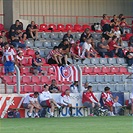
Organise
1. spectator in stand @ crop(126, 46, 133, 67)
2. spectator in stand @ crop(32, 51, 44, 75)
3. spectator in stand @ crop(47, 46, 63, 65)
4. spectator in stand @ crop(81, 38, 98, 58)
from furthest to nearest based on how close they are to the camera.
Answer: spectator in stand @ crop(126, 46, 133, 67)
spectator in stand @ crop(81, 38, 98, 58)
spectator in stand @ crop(47, 46, 63, 65)
spectator in stand @ crop(32, 51, 44, 75)

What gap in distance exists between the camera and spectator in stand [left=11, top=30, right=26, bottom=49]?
2481 cm

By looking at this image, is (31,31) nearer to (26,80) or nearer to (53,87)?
(26,80)

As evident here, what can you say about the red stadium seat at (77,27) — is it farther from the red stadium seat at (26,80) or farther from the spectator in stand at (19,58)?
the red stadium seat at (26,80)

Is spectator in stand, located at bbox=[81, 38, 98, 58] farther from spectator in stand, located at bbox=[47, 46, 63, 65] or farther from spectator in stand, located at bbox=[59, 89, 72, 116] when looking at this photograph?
spectator in stand, located at bbox=[59, 89, 72, 116]

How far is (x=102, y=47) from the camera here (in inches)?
1025

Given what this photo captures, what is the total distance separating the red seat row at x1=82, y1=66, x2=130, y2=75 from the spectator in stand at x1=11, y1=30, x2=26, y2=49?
2548 mm

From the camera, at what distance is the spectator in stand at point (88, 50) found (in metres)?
25.5

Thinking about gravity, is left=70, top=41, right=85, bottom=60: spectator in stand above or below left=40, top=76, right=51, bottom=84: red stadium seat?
above

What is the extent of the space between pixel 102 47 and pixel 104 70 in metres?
1.36

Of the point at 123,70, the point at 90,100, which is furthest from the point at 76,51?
the point at 90,100

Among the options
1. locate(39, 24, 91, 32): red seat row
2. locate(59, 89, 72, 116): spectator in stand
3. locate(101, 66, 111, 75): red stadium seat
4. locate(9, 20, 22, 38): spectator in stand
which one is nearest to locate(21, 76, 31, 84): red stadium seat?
locate(59, 89, 72, 116): spectator in stand

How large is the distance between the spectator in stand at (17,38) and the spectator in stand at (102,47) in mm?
3137

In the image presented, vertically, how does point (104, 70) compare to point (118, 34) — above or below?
below

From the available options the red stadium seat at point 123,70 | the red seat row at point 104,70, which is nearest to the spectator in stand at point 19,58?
the red seat row at point 104,70
